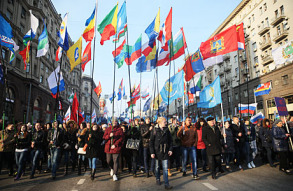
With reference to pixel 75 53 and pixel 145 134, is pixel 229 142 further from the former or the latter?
pixel 75 53

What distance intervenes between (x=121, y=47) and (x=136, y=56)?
51.2 inches

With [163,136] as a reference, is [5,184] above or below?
below

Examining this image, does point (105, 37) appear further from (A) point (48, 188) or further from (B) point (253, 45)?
(B) point (253, 45)

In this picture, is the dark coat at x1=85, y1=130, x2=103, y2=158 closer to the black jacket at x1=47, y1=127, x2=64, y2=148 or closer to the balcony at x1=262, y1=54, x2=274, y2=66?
the black jacket at x1=47, y1=127, x2=64, y2=148

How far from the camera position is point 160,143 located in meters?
6.06

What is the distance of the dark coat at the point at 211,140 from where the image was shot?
22.9ft

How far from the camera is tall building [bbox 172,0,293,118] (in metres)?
27.5

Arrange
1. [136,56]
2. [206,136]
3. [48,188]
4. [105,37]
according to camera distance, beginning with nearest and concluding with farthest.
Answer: [48,188], [206,136], [105,37], [136,56]

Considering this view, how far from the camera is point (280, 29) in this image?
2966 cm

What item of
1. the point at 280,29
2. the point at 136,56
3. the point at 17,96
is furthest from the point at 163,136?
the point at 280,29

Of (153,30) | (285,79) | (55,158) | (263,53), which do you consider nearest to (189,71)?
(153,30)

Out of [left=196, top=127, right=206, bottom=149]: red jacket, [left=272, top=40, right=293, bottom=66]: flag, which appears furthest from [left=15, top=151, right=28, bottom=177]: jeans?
[left=272, top=40, right=293, bottom=66]: flag

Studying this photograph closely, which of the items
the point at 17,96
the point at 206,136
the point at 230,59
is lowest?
the point at 206,136

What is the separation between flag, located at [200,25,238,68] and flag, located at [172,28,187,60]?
1.36m
